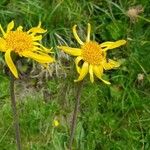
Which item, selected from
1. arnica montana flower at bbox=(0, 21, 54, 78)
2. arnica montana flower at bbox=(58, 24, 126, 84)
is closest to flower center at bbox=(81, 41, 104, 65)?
arnica montana flower at bbox=(58, 24, 126, 84)

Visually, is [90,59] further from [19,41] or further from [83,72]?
[19,41]

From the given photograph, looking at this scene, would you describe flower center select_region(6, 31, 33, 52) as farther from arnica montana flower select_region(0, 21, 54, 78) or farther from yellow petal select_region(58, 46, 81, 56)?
yellow petal select_region(58, 46, 81, 56)

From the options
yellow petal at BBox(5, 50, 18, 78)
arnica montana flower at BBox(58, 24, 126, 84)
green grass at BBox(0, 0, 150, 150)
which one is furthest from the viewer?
green grass at BBox(0, 0, 150, 150)

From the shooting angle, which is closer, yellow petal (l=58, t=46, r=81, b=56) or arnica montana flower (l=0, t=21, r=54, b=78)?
arnica montana flower (l=0, t=21, r=54, b=78)

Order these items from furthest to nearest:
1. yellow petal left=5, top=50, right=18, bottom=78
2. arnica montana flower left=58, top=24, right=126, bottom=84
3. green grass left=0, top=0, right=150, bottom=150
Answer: green grass left=0, top=0, right=150, bottom=150, arnica montana flower left=58, top=24, right=126, bottom=84, yellow petal left=5, top=50, right=18, bottom=78

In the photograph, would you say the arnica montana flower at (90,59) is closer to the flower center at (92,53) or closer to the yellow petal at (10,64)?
the flower center at (92,53)

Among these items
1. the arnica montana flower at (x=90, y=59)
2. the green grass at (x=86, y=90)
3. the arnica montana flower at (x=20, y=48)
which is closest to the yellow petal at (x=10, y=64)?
the arnica montana flower at (x=20, y=48)
